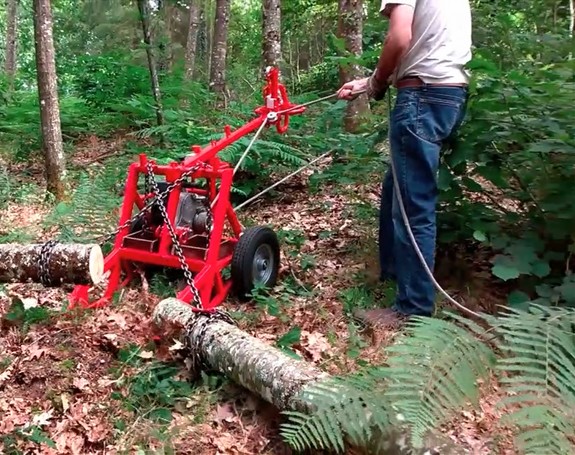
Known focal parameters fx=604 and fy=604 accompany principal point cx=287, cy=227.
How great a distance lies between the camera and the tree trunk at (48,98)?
261 inches

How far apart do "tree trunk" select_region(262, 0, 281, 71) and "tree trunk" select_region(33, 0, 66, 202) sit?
301cm

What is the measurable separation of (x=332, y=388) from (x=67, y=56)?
975 cm

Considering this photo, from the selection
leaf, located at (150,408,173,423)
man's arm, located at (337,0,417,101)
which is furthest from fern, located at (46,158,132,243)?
man's arm, located at (337,0,417,101)

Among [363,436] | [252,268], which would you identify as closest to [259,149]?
[252,268]

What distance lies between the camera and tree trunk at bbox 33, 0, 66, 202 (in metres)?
6.62

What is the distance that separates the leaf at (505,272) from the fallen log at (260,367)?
1.22m

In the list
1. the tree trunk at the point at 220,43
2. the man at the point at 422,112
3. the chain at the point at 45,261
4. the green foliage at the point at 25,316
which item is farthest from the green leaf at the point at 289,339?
the tree trunk at the point at 220,43

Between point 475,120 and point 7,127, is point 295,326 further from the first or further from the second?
point 7,127

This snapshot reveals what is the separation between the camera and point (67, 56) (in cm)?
1038

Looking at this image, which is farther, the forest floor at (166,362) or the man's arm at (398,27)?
the man's arm at (398,27)

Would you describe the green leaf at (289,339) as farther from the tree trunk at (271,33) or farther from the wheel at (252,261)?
the tree trunk at (271,33)

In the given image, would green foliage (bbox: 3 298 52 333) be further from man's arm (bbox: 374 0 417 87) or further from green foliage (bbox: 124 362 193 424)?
man's arm (bbox: 374 0 417 87)

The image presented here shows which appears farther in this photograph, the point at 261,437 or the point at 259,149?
the point at 259,149

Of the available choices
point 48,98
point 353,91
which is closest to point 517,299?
point 353,91
